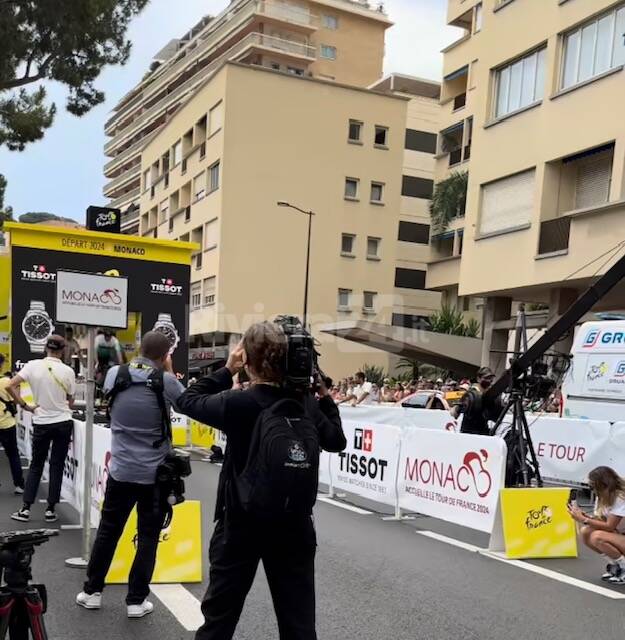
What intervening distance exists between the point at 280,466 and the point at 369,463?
6.27 metres

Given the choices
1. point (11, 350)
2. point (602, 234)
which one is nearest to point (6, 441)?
point (11, 350)

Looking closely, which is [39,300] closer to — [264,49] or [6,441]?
[6,441]

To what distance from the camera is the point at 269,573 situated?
10.2 feet

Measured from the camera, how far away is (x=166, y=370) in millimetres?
4637

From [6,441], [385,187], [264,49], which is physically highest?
[264,49]

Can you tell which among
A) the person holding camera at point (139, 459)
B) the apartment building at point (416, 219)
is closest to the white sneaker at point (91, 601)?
the person holding camera at point (139, 459)

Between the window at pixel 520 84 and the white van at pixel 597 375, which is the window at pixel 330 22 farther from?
the white van at pixel 597 375

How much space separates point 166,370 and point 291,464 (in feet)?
6.40

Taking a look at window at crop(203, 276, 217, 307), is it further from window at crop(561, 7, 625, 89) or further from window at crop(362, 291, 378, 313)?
window at crop(561, 7, 625, 89)

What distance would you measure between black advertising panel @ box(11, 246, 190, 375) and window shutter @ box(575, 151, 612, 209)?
13528 millimetres

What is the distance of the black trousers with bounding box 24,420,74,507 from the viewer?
7051 millimetres

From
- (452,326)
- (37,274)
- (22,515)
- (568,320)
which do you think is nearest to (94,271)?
(37,274)

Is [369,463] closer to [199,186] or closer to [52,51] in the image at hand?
[52,51]

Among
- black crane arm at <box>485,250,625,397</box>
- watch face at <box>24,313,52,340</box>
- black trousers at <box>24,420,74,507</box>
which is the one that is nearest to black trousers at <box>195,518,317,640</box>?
black trousers at <box>24,420,74,507</box>
